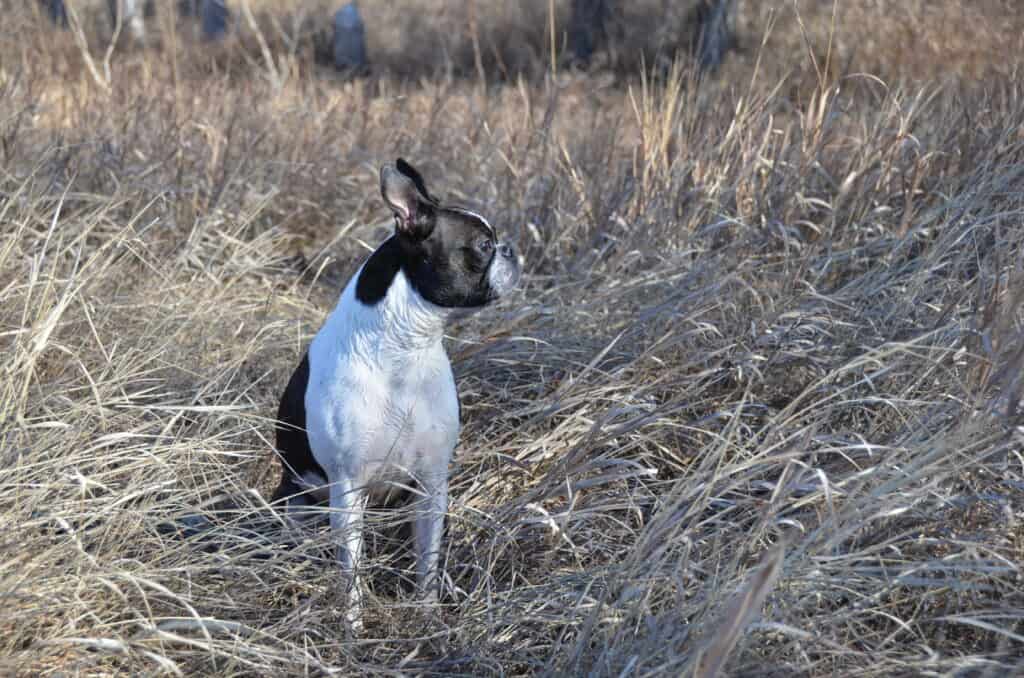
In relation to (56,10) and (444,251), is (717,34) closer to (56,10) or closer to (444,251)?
(56,10)

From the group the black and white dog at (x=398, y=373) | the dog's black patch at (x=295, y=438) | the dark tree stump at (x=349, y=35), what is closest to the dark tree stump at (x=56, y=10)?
the dark tree stump at (x=349, y=35)

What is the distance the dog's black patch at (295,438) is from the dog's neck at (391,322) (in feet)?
0.64

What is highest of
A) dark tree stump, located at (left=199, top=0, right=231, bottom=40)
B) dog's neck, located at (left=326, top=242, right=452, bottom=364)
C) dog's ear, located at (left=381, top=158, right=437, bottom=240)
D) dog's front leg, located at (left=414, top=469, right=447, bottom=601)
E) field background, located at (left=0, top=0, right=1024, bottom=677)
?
dog's ear, located at (left=381, top=158, right=437, bottom=240)

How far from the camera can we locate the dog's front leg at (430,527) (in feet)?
9.17

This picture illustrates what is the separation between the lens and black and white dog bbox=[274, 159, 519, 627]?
2719 mm

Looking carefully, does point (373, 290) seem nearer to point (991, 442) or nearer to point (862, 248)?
point (991, 442)

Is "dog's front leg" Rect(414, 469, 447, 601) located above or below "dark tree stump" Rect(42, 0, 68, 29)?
below

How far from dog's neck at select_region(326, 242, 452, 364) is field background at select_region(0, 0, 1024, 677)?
36 centimetres

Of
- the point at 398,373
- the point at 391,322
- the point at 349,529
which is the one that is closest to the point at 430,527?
the point at 349,529

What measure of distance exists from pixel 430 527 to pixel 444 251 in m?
0.69

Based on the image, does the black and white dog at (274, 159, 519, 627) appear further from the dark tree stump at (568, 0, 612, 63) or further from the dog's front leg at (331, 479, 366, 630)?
the dark tree stump at (568, 0, 612, 63)

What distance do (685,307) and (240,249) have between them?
1785 millimetres

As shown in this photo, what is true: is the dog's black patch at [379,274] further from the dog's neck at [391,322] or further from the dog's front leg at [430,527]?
the dog's front leg at [430,527]

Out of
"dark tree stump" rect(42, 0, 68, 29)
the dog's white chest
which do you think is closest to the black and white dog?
the dog's white chest
